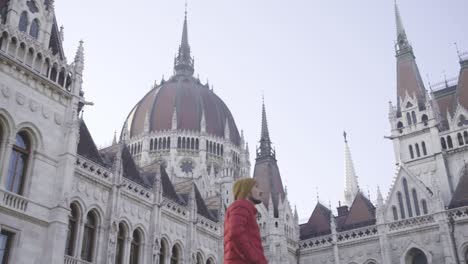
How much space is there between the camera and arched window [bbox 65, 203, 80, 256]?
77.1 ft

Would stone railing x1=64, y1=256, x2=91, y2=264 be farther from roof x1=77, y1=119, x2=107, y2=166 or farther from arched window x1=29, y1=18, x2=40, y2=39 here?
arched window x1=29, y1=18, x2=40, y2=39

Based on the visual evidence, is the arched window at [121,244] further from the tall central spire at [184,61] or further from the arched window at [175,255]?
the tall central spire at [184,61]

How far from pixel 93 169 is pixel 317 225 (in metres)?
21.3

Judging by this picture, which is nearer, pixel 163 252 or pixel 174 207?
pixel 163 252

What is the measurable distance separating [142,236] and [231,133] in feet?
125

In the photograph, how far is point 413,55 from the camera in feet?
157

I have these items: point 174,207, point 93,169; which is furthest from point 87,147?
point 174,207

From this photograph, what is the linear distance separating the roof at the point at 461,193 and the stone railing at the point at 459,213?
102 centimetres

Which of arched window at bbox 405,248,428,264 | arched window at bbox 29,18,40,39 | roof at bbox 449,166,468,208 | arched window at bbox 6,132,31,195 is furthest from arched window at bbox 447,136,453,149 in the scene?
arched window at bbox 6,132,31,195

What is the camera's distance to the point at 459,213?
33.9m

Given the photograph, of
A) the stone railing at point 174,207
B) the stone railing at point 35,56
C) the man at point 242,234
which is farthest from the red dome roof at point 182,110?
the man at point 242,234

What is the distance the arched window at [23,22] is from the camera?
22291 millimetres

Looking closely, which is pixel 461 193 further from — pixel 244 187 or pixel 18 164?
pixel 244 187

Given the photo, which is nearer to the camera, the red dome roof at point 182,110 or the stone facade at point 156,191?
the stone facade at point 156,191
